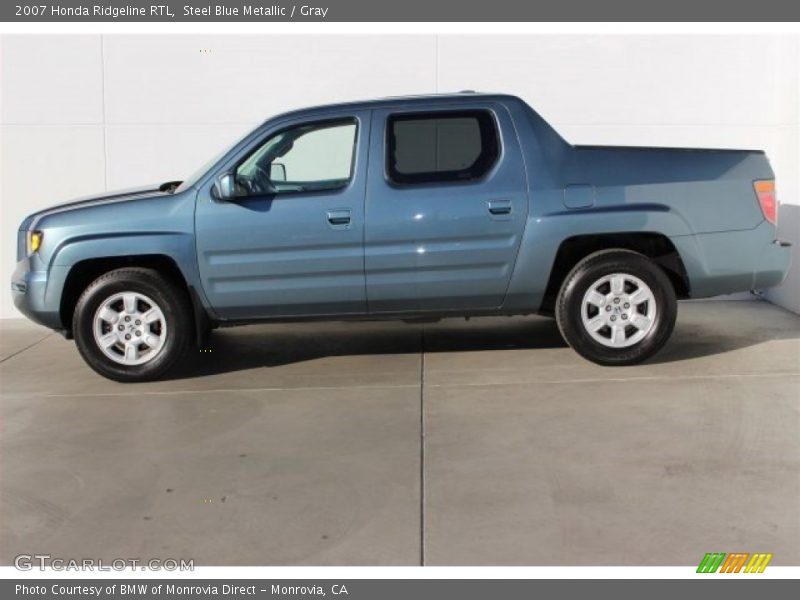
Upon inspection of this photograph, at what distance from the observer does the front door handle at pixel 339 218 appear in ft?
23.1

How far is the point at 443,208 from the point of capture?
703 cm

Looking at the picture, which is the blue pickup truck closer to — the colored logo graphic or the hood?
the hood

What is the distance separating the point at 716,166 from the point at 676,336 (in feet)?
5.49

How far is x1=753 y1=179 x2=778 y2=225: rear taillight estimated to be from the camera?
714cm

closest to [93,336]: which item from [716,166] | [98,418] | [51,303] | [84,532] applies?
[51,303]

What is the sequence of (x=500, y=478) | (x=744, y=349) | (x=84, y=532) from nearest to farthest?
(x=84, y=532) → (x=500, y=478) → (x=744, y=349)

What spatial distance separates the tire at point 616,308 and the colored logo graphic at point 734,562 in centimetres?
299

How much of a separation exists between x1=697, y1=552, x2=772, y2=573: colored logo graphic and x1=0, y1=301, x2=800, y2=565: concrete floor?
5 centimetres

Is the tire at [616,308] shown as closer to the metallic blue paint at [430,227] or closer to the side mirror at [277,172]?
the metallic blue paint at [430,227]

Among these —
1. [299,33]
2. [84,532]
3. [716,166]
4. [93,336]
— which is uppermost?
[299,33]

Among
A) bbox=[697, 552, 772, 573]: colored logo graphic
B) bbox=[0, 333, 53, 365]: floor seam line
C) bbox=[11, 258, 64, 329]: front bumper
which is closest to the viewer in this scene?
bbox=[697, 552, 772, 573]: colored logo graphic

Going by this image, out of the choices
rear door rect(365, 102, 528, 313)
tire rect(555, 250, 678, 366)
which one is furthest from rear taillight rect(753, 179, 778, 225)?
rear door rect(365, 102, 528, 313)

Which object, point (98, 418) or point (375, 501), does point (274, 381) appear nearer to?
point (98, 418)

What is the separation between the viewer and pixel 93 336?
284 inches
